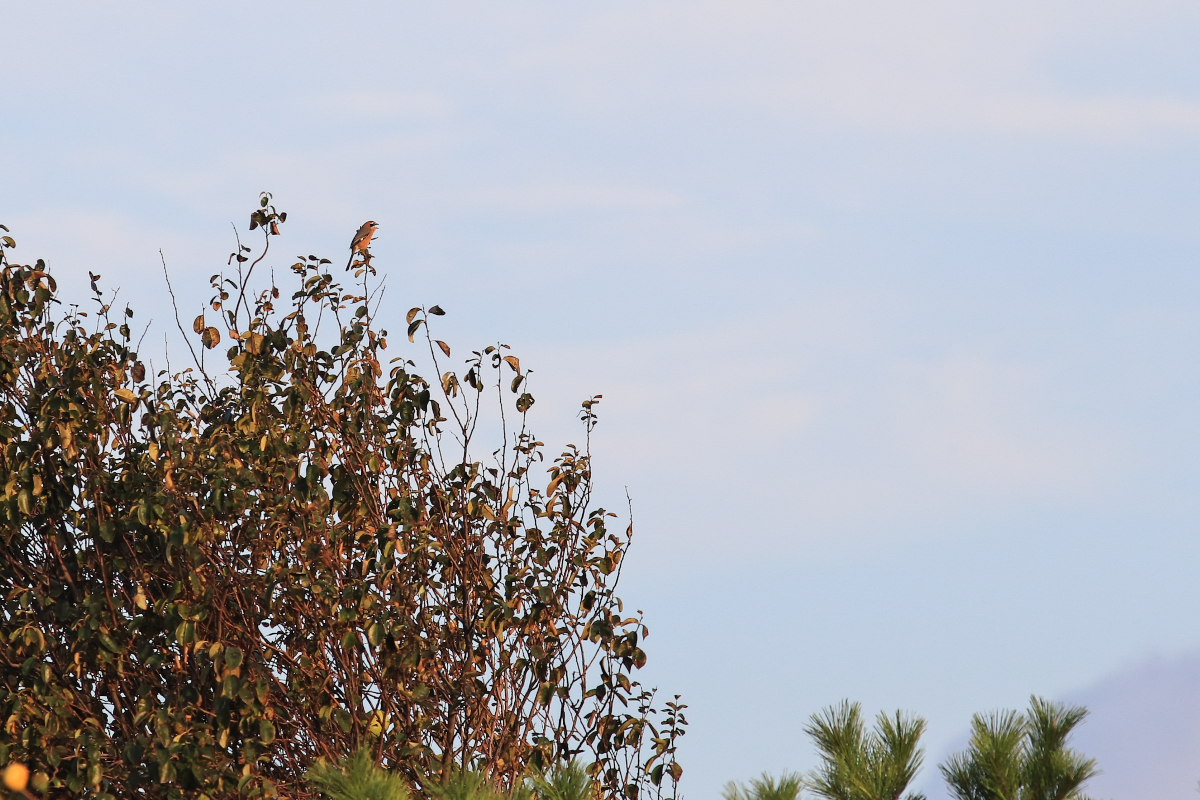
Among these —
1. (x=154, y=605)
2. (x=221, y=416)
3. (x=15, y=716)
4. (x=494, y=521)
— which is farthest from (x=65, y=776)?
(x=494, y=521)

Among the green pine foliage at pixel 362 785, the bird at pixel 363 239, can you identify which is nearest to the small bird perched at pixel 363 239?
the bird at pixel 363 239

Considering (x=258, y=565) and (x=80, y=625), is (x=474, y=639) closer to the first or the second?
(x=258, y=565)

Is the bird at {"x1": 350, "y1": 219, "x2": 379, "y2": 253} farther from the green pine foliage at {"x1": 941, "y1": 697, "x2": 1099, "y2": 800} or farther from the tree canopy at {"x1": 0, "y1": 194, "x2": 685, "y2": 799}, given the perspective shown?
the green pine foliage at {"x1": 941, "y1": 697, "x2": 1099, "y2": 800}

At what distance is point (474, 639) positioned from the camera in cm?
614

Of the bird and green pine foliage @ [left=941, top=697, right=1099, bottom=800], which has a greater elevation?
the bird

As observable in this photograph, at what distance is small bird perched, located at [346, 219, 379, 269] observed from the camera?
6.32 metres

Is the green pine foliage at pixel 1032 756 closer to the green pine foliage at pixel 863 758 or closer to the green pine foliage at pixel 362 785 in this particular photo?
the green pine foliage at pixel 863 758

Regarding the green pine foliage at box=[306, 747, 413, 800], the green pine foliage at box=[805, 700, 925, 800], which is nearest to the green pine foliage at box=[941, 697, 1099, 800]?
the green pine foliage at box=[805, 700, 925, 800]

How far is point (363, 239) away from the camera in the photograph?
632 cm

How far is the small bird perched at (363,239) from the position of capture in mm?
6316

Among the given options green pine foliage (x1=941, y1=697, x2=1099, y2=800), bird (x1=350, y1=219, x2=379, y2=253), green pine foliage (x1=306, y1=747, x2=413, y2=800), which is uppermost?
bird (x1=350, y1=219, x2=379, y2=253)

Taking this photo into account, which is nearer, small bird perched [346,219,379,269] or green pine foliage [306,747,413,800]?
green pine foliage [306,747,413,800]

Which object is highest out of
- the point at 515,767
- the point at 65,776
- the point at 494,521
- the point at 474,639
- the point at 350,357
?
the point at 350,357

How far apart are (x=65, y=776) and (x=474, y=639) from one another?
67.3 inches
